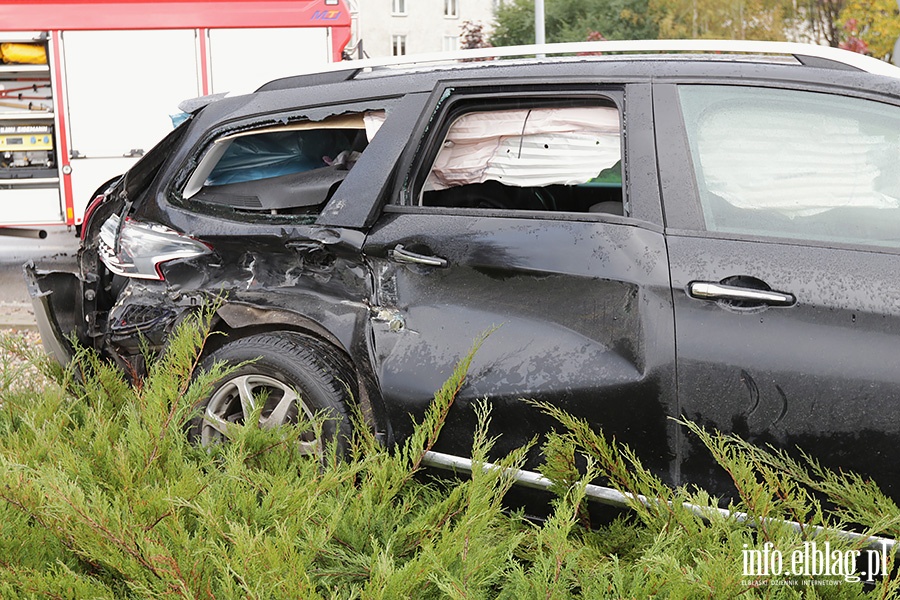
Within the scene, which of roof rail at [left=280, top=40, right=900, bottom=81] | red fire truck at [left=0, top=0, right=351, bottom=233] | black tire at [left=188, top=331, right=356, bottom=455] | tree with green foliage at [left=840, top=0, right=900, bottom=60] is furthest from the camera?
tree with green foliage at [left=840, top=0, right=900, bottom=60]

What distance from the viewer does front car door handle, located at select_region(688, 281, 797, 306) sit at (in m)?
2.62

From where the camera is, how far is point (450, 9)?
49781 millimetres

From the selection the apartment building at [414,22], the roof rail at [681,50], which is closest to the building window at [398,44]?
the apartment building at [414,22]

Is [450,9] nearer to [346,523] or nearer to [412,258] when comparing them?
[412,258]

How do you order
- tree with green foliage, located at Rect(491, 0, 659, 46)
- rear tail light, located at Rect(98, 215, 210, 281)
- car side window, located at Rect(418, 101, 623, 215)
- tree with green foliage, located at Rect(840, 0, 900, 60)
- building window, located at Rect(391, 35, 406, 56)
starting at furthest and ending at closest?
building window, located at Rect(391, 35, 406, 56) → tree with green foliage, located at Rect(491, 0, 659, 46) → tree with green foliage, located at Rect(840, 0, 900, 60) → rear tail light, located at Rect(98, 215, 210, 281) → car side window, located at Rect(418, 101, 623, 215)

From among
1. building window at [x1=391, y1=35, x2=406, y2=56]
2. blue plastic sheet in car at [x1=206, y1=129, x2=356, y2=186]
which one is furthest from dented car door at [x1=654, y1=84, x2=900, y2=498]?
building window at [x1=391, y1=35, x2=406, y2=56]

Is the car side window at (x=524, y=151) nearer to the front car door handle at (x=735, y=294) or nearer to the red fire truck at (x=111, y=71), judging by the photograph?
the front car door handle at (x=735, y=294)

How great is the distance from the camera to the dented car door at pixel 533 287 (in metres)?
2.75

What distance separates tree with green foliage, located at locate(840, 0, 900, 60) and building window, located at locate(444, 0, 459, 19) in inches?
1285

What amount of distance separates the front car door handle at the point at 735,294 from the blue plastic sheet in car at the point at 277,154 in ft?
5.96

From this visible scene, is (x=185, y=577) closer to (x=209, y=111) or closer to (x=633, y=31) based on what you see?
(x=209, y=111)

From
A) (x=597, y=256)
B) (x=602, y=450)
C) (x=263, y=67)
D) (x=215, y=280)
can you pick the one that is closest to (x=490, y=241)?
(x=597, y=256)

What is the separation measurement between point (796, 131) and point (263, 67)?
817 cm

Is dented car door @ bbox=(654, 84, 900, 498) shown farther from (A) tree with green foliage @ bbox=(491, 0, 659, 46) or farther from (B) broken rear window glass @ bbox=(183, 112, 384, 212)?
(A) tree with green foliage @ bbox=(491, 0, 659, 46)
